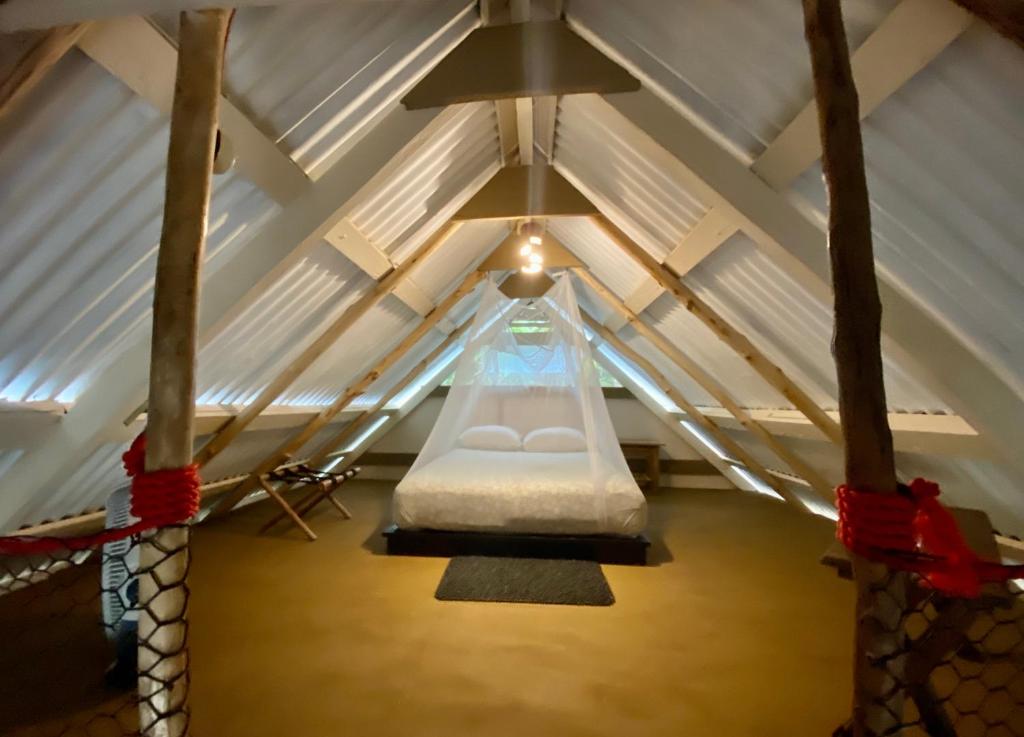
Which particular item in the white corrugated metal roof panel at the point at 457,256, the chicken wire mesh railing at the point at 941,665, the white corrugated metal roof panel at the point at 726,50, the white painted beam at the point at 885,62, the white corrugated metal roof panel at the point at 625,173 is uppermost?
the white corrugated metal roof panel at the point at 457,256

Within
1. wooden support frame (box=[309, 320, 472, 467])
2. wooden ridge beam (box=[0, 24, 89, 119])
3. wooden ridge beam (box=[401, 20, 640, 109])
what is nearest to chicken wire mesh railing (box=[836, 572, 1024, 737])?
wooden ridge beam (box=[401, 20, 640, 109])

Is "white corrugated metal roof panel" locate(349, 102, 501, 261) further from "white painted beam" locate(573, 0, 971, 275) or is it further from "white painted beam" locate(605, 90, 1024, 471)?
"white painted beam" locate(573, 0, 971, 275)

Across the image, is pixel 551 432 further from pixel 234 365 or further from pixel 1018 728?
pixel 1018 728

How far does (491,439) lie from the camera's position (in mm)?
5227

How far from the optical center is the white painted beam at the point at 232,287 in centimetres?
235

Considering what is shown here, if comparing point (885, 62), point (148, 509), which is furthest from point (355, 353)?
point (885, 62)

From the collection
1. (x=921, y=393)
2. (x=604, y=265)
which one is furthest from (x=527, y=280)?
(x=921, y=393)

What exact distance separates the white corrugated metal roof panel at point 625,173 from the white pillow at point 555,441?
2.04 m

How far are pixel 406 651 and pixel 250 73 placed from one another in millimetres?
2182

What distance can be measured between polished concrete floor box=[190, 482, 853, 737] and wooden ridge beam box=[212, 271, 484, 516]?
2.61 feet

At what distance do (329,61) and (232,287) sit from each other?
913 millimetres

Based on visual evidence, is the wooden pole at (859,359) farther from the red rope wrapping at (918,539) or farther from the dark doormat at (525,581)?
the dark doormat at (525,581)

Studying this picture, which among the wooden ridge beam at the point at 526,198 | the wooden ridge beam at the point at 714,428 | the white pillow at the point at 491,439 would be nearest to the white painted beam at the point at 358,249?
the wooden ridge beam at the point at 526,198

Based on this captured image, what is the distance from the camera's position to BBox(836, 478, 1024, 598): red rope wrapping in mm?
1005
